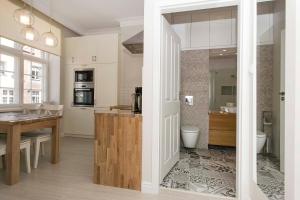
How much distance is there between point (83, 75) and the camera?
461 cm

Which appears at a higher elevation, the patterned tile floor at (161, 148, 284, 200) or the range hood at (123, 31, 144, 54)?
the range hood at (123, 31, 144, 54)

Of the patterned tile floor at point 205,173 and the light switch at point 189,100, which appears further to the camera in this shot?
the light switch at point 189,100

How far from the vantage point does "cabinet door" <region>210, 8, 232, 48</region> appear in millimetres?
3666

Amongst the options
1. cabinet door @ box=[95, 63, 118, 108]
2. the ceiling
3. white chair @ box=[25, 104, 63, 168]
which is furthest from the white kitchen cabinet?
the ceiling

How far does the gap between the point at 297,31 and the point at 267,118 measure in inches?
32.4

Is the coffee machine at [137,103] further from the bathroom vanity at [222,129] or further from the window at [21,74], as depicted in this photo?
the window at [21,74]

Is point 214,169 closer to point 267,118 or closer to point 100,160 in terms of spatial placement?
point 267,118

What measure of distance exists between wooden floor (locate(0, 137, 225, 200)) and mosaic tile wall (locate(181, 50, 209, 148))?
2.04 meters

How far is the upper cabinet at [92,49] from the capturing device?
4.41 metres

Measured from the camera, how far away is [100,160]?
7.18 ft

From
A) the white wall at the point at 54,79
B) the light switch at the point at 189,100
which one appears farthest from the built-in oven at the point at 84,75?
the light switch at the point at 189,100

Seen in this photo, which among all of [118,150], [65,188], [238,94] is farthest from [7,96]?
[238,94]

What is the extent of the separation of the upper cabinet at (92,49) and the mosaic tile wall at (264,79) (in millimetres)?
3322

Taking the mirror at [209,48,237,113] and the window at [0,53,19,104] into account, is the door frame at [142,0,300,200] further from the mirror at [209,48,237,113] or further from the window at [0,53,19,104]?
the window at [0,53,19,104]
